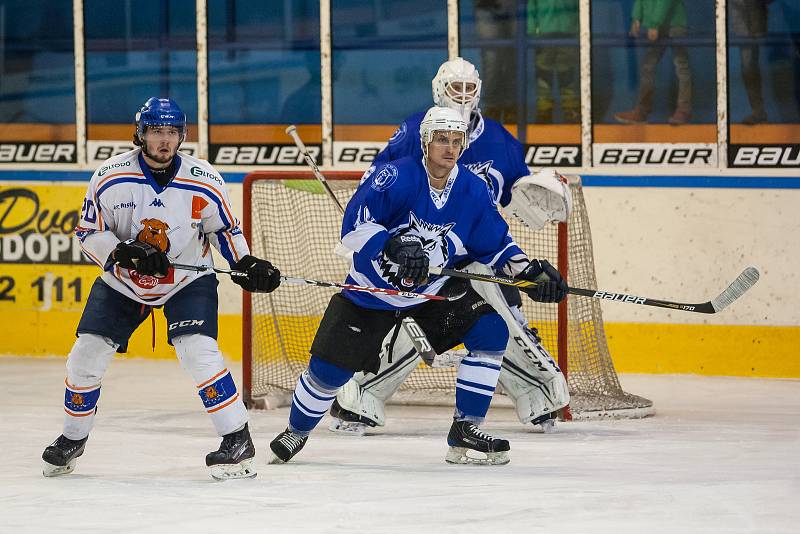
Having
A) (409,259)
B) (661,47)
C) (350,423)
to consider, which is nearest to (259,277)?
(409,259)

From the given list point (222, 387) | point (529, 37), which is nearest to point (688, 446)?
point (222, 387)

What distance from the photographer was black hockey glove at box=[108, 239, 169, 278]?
4000 millimetres

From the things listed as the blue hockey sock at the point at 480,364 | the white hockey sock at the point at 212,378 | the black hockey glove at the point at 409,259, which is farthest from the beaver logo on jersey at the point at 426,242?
the white hockey sock at the point at 212,378

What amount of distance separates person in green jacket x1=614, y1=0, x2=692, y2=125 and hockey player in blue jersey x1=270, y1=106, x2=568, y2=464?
222 cm

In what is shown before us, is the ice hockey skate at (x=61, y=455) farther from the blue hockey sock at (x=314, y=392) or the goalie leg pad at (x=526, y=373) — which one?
the goalie leg pad at (x=526, y=373)

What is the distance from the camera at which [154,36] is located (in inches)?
272

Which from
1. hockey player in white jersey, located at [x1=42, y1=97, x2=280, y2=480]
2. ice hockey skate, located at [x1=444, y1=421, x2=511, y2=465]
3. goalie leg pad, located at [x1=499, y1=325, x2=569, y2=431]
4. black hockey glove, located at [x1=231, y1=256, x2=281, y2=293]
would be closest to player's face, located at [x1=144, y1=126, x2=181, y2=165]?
hockey player in white jersey, located at [x1=42, y1=97, x2=280, y2=480]

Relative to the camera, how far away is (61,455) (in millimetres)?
4203

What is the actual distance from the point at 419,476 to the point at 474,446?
248 mm

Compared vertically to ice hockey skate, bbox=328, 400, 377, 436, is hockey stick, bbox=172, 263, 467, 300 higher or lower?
higher

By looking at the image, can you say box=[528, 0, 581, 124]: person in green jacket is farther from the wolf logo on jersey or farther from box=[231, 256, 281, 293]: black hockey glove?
box=[231, 256, 281, 293]: black hockey glove

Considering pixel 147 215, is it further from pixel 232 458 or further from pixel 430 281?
pixel 430 281

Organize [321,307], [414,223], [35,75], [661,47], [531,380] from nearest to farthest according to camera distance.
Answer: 1. [414,223]
2. [531,380]
3. [321,307]
4. [661,47]
5. [35,75]

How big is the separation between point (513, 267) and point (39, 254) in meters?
3.28
